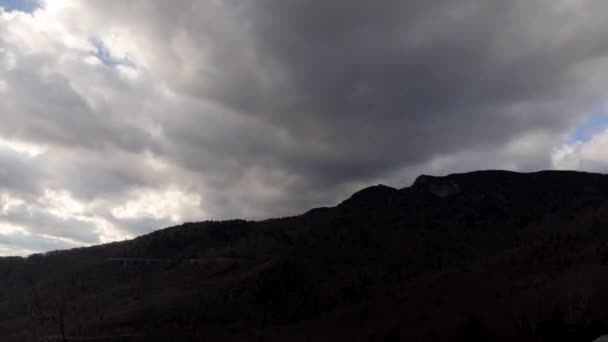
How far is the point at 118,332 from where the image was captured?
164 metres

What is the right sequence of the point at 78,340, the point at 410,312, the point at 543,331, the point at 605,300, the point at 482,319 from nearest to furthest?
the point at 605,300 < the point at 543,331 < the point at 482,319 < the point at 78,340 < the point at 410,312

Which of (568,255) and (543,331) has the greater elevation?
(568,255)

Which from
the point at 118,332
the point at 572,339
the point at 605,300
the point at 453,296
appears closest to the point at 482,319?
the point at 605,300

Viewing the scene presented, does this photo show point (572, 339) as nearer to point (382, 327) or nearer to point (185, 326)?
point (382, 327)

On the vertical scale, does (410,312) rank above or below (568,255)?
below

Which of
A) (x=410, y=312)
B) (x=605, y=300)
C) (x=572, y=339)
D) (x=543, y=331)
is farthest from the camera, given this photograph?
(x=410, y=312)

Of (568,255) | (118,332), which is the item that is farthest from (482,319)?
(118,332)

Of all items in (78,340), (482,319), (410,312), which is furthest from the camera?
(410,312)

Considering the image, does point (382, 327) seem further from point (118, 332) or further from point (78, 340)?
point (78, 340)

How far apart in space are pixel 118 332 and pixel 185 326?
22208mm

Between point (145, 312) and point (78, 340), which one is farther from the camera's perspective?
point (145, 312)

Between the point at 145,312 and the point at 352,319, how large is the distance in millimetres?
73777

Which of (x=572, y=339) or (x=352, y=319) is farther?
(x=352, y=319)

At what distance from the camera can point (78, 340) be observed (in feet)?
517
